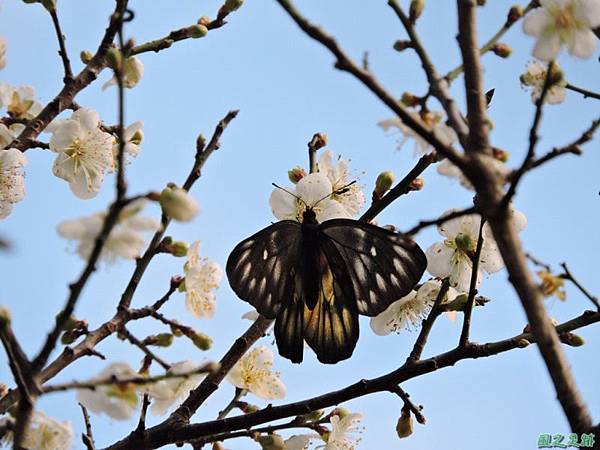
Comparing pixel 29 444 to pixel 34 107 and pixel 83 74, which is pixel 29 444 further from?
pixel 34 107

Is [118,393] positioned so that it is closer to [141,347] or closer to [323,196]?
[141,347]

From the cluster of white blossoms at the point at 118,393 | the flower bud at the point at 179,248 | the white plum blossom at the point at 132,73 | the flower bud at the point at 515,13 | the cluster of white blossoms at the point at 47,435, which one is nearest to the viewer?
the cluster of white blossoms at the point at 118,393

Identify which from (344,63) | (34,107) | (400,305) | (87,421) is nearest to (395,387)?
(400,305)

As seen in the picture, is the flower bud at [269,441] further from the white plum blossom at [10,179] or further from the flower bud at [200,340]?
the white plum blossom at [10,179]

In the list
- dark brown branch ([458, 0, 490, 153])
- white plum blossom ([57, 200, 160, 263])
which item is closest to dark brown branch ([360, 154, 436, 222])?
dark brown branch ([458, 0, 490, 153])

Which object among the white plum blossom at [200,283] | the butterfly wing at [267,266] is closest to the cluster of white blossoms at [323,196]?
the butterfly wing at [267,266]
